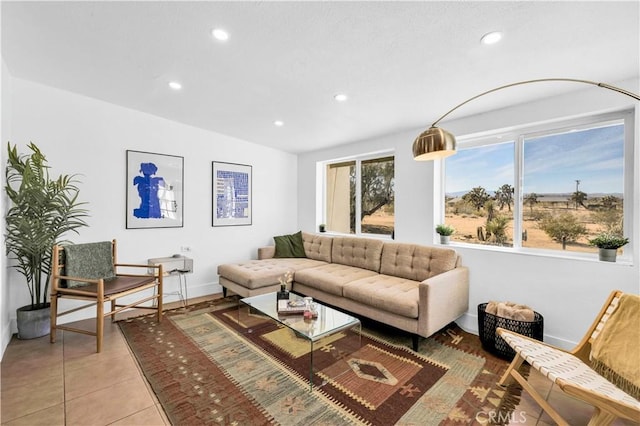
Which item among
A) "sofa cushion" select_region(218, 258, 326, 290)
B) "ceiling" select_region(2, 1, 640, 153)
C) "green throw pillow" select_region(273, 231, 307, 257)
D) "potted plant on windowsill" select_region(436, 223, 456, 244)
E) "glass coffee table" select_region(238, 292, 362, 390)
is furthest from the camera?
"green throw pillow" select_region(273, 231, 307, 257)

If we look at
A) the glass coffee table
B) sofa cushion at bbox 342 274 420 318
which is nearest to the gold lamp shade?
sofa cushion at bbox 342 274 420 318

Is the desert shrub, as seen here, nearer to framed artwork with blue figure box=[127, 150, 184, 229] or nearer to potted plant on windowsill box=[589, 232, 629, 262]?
potted plant on windowsill box=[589, 232, 629, 262]

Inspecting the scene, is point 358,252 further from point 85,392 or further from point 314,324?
point 85,392

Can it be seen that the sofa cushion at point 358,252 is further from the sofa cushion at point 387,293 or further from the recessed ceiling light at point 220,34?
the recessed ceiling light at point 220,34

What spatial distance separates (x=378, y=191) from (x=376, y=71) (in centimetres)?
220

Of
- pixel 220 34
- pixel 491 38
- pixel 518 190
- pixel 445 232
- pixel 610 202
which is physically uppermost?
pixel 220 34

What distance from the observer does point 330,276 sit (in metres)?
3.35

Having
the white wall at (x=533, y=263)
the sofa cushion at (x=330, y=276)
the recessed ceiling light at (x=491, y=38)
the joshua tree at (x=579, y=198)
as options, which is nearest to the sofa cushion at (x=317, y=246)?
the sofa cushion at (x=330, y=276)

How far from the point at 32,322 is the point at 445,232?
429 centimetres

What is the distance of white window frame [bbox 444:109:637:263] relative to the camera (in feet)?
7.77

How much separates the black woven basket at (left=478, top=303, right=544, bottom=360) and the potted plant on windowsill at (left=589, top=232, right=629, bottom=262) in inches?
27.6

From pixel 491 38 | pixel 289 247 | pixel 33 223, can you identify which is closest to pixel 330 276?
pixel 289 247

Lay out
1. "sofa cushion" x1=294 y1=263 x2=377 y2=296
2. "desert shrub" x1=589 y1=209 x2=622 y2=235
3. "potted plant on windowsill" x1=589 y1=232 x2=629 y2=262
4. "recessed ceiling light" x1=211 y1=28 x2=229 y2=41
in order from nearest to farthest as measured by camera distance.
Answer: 1. "recessed ceiling light" x1=211 y1=28 x2=229 y2=41
2. "potted plant on windowsill" x1=589 y1=232 x2=629 y2=262
3. "desert shrub" x1=589 y1=209 x2=622 y2=235
4. "sofa cushion" x1=294 y1=263 x2=377 y2=296

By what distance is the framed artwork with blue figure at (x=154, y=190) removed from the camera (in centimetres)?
352
